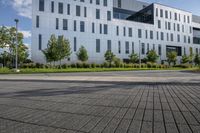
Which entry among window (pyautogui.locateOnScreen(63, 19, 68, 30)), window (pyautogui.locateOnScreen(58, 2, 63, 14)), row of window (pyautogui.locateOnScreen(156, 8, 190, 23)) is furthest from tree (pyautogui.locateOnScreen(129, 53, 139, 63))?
window (pyautogui.locateOnScreen(58, 2, 63, 14))

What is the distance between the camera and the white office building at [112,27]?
162 feet

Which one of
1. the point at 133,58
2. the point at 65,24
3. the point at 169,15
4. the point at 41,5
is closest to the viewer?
the point at 41,5

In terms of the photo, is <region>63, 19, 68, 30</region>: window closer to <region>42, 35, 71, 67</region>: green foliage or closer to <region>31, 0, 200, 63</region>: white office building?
<region>31, 0, 200, 63</region>: white office building

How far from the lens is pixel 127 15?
6938 cm

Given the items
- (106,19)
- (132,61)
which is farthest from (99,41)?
(132,61)

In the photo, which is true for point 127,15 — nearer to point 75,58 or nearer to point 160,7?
point 160,7

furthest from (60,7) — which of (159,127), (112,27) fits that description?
(159,127)

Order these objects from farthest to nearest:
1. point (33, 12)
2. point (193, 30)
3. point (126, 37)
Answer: point (193, 30) < point (126, 37) < point (33, 12)

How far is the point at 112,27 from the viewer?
5772 cm

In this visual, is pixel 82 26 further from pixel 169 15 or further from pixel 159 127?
pixel 159 127

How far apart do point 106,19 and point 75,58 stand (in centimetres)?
1563

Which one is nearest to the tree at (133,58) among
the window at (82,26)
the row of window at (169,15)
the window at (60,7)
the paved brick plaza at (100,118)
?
the window at (82,26)

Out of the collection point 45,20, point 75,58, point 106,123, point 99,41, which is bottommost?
point 106,123

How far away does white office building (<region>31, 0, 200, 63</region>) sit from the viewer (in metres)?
49.3
